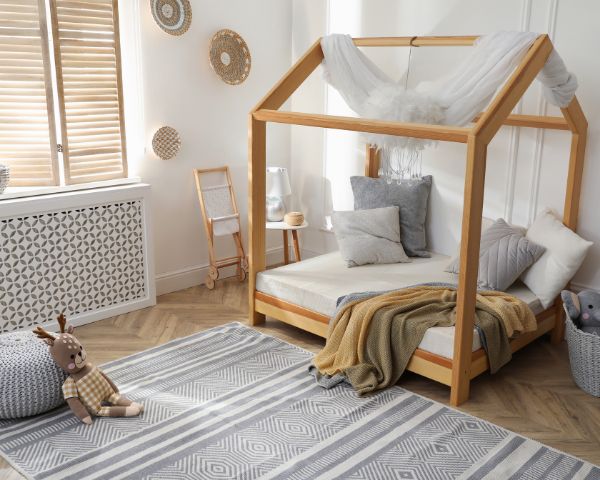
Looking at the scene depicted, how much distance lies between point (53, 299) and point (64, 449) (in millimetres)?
1366

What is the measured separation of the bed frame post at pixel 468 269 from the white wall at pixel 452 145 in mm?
1204

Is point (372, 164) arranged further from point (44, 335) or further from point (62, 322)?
point (44, 335)

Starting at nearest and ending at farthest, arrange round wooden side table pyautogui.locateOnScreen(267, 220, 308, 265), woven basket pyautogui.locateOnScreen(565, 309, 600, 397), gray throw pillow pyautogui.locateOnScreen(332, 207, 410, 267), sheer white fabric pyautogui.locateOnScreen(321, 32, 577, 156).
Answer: sheer white fabric pyautogui.locateOnScreen(321, 32, 577, 156) → woven basket pyautogui.locateOnScreen(565, 309, 600, 397) → gray throw pillow pyautogui.locateOnScreen(332, 207, 410, 267) → round wooden side table pyautogui.locateOnScreen(267, 220, 308, 265)

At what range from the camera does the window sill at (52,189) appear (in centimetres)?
390

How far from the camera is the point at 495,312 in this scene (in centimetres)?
347

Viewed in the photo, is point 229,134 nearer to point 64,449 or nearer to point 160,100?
point 160,100

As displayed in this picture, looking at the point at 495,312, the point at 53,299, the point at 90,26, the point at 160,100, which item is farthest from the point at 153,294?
the point at 495,312

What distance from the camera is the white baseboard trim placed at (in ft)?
15.9

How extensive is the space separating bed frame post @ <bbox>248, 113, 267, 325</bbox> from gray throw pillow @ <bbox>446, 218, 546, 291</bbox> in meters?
1.30

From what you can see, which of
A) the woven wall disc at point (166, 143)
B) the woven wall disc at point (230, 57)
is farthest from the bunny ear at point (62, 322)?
the woven wall disc at point (230, 57)

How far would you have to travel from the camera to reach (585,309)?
3.50 metres

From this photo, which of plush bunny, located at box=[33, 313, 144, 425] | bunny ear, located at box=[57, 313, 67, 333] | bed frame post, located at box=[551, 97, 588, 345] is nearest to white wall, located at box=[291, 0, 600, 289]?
bed frame post, located at box=[551, 97, 588, 345]

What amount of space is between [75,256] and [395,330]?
1960mm

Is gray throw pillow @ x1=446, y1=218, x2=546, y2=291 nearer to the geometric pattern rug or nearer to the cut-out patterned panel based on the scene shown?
the geometric pattern rug
